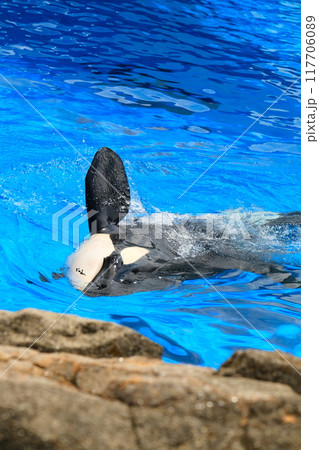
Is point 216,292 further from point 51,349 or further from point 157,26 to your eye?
point 157,26

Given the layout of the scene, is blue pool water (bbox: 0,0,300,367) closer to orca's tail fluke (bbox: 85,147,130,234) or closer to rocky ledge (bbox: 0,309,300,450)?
orca's tail fluke (bbox: 85,147,130,234)

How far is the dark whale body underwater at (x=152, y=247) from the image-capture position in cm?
376

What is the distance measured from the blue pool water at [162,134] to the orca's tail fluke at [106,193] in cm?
50

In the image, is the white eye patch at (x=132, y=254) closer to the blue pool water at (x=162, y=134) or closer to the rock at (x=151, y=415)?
the blue pool water at (x=162, y=134)

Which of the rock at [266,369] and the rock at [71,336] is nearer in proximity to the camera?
the rock at [266,369]

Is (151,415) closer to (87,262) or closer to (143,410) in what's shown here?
(143,410)

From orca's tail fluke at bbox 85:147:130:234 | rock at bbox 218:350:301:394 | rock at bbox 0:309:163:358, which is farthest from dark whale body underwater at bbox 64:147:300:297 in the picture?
rock at bbox 218:350:301:394

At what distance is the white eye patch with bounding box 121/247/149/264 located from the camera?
382 cm

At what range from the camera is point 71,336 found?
2.07 m

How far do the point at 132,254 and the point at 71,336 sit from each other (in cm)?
182

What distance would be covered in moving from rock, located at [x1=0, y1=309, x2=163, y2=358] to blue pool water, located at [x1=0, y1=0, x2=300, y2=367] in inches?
48.2

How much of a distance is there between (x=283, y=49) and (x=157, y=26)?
2318 mm

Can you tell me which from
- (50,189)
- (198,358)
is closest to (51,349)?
(198,358)

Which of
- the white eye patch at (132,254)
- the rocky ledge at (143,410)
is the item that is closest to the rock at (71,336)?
the rocky ledge at (143,410)
